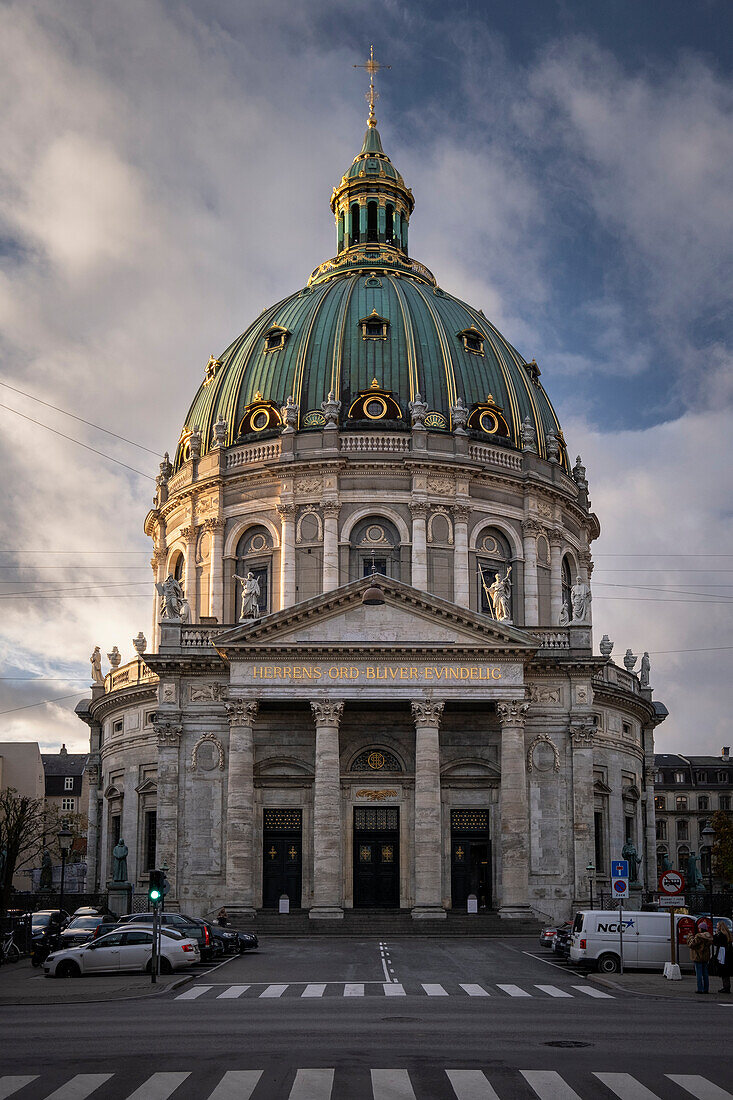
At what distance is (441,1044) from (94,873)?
56.7m

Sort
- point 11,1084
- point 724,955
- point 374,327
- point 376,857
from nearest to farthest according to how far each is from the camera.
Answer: point 11,1084
point 724,955
point 376,857
point 374,327

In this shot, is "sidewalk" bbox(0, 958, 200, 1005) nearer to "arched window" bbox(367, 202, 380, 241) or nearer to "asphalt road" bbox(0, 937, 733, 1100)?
"asphalt road" bbox(0, 937, 733, 1100)

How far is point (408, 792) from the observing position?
59.7 meters

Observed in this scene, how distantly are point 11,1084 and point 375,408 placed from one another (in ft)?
182

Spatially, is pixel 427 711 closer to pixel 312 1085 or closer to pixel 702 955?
pixel 702 955

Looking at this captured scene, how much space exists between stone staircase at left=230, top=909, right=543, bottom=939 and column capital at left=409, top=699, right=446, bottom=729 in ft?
26.7

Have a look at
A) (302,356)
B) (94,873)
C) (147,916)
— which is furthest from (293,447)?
(147,916)

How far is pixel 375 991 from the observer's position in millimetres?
31016

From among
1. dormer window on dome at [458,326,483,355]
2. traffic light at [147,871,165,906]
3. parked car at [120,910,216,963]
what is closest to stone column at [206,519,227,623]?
dormer window on dome at [458,326,483,355]

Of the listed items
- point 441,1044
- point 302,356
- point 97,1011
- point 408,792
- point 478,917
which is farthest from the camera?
point 302,356

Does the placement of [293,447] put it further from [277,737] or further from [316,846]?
[316,846]

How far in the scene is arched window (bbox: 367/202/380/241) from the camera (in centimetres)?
8581

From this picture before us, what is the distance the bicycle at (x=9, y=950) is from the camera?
42.2 metres

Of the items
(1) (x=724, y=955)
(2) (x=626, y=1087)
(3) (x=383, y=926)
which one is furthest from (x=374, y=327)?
(2) (x=626, y=1087)
